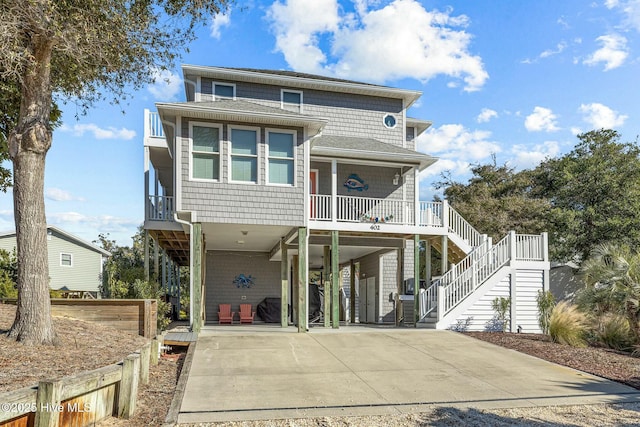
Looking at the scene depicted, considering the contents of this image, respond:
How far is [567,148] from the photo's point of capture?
22.8 m

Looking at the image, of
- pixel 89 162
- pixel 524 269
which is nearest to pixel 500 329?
pixel 524 269

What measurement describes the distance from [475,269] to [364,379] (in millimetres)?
7541

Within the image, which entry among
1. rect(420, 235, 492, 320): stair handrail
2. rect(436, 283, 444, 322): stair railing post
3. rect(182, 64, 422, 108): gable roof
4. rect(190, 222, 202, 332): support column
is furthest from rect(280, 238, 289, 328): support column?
rect(182, 64, 422, 108): gable roof

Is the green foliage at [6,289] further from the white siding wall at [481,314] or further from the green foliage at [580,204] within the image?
the green foliage at [580,204]

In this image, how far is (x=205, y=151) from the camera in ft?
40.4

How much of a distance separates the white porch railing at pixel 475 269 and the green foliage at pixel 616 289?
2181 mm

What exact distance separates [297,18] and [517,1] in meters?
5.65

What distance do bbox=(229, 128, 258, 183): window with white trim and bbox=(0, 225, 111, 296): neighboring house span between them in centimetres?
1703

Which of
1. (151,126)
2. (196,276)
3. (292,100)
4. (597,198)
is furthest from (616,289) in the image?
(151,126)

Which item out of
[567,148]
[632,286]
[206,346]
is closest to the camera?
[206,346]

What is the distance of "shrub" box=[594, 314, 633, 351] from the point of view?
1148 cm

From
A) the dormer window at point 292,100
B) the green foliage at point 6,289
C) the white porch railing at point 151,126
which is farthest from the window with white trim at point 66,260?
the dormer window at point 292,100

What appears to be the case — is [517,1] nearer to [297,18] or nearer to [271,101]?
[297,18]

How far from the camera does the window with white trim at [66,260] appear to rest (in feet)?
88.0
